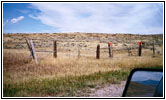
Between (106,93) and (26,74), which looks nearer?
(106,93)

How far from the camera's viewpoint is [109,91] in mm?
4270

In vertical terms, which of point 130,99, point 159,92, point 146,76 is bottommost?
point 130,99

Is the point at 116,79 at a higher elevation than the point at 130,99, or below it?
below

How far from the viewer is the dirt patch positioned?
4032mm

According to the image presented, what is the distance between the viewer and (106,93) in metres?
4.12

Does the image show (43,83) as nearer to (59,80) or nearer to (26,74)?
(59,80)

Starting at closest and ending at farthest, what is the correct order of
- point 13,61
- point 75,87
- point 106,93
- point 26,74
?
point 106,93, point 75,87, point 26,74, point 13,61

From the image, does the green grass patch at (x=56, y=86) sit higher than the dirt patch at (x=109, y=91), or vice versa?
the green grass patch at (x=56, y=86)

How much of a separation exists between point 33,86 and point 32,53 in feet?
15.0

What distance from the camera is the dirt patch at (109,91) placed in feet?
13.2

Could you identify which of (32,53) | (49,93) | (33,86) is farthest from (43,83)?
(32,53)

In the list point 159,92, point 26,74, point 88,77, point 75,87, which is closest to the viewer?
point 159,92

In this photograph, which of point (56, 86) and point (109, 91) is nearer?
point (109, 91)

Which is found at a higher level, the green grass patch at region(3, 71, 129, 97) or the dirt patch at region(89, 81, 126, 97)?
the green grass patch at region(3, 71, 129, 97)
